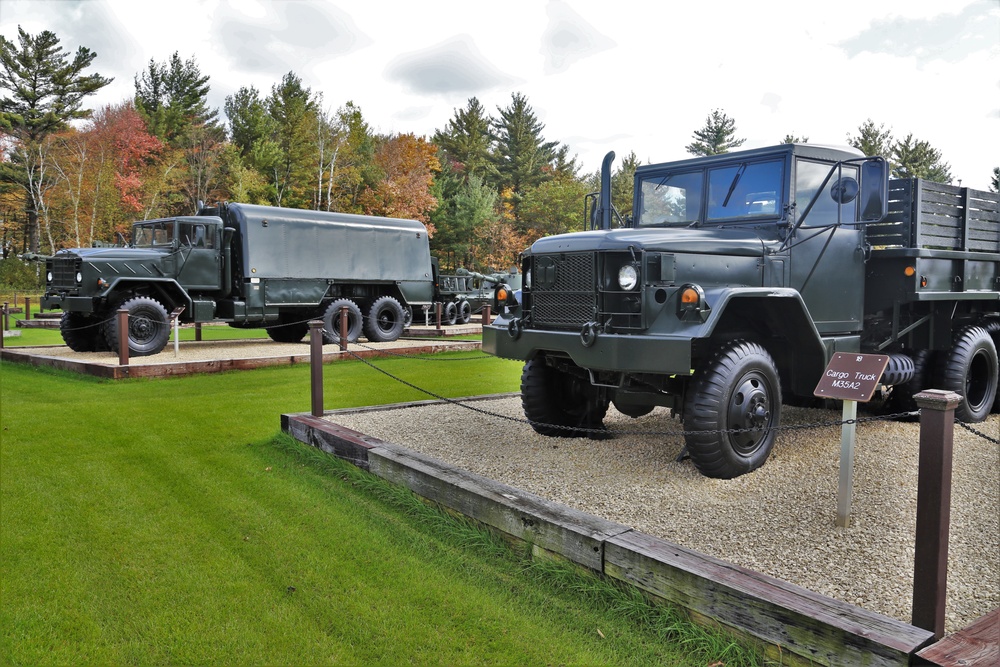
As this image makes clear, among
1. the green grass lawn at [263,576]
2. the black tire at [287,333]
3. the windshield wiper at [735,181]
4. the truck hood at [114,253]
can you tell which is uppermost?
the windshield wiper at [735,181]

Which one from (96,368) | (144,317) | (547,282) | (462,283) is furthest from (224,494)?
(462,283)

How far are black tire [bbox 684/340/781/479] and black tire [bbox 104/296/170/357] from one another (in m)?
9.61

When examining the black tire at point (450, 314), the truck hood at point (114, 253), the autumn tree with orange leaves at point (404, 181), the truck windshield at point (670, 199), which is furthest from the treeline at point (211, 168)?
the truck windshield at point (670, 199)

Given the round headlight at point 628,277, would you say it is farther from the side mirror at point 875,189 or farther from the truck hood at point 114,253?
the truck hood at point 114,253

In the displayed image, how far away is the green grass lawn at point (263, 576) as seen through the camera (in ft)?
9.77

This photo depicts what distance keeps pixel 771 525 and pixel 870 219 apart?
2.40 m

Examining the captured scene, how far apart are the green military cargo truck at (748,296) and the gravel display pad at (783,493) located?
0.98 ft

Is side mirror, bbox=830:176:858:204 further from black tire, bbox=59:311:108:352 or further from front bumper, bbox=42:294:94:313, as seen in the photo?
black tire, bbox=59:311:108:352

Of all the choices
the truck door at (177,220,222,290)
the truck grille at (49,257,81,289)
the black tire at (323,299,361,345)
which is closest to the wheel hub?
the black tire at (323,299,361,345)

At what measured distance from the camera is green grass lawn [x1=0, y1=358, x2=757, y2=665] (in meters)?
2.98

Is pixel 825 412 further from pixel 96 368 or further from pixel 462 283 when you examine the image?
pixel 462 283

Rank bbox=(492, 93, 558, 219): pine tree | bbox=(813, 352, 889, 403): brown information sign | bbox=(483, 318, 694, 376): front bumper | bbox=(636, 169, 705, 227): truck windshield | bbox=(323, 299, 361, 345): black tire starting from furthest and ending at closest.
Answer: bbox=(492, 93, 558, 219): pine tree
bbox=(323, 299, 361, 345): black tire
bbox=(636, 169, 705, 227): truck windshield
bbox=(483, 318, 694, 376): front bumper
bbox=(813, 352, 889, 403): brown information sign

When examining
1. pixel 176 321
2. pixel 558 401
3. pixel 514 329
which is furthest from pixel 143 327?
pixel 514 329

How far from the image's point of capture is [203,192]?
3466cm
